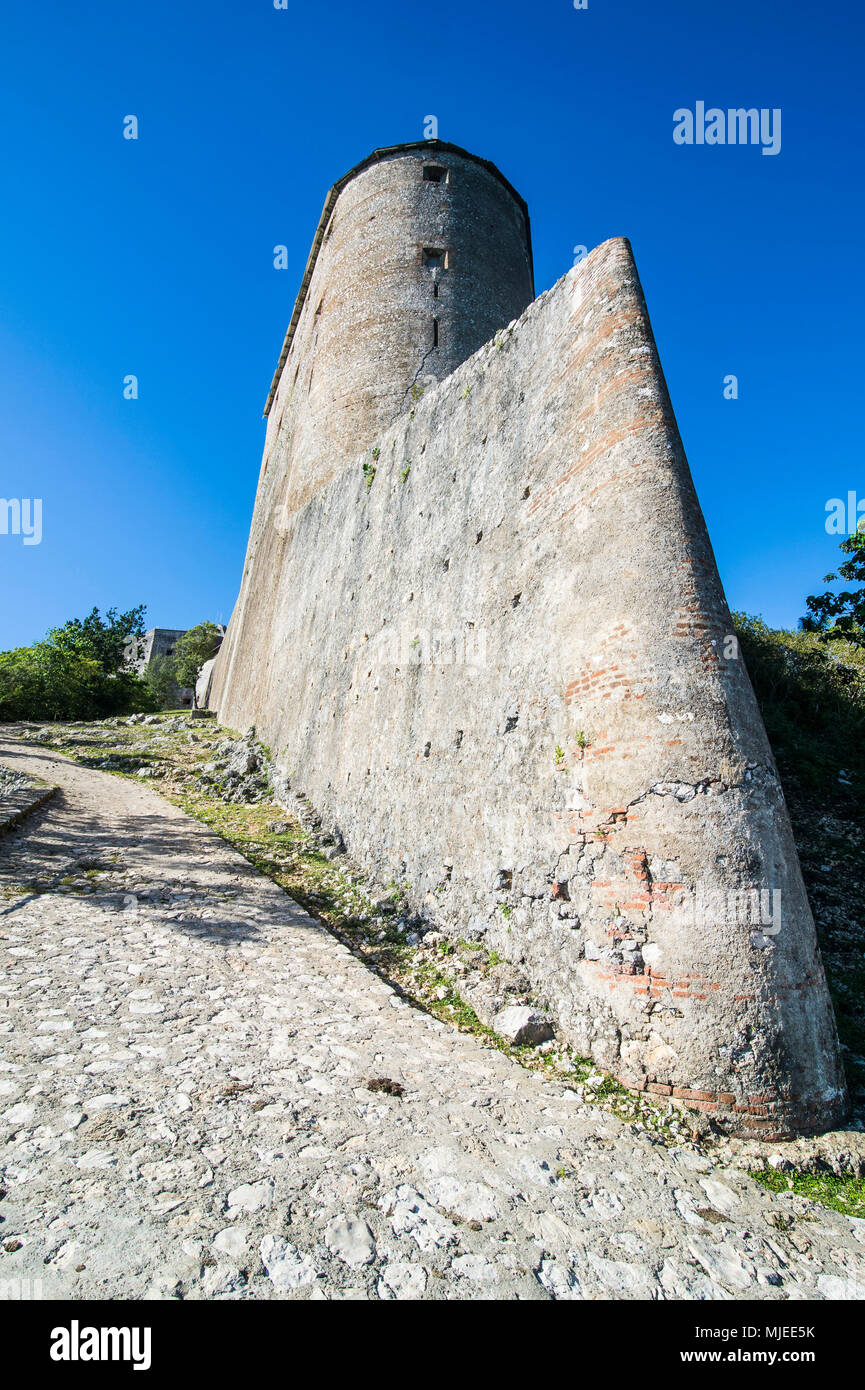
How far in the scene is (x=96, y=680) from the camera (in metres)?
25.3

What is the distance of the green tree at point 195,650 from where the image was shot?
40.4 metres

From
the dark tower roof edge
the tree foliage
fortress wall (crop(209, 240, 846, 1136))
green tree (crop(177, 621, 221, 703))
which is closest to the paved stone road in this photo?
Result: fortress wall (crop(209, 240, 846, 1136))

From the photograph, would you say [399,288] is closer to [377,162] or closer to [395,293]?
[395,293]

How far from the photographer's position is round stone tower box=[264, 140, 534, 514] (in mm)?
12992

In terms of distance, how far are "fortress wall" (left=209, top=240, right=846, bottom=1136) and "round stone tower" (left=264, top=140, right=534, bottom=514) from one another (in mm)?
5798

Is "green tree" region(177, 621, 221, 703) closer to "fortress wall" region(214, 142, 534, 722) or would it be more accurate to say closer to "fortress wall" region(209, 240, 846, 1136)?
"fortress wall" region(214, 142, 534, 722)

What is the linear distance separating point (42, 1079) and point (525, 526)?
4855 mm

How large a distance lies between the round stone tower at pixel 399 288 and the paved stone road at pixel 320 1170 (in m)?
11.1

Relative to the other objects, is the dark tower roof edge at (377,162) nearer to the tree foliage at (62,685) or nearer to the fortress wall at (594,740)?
the fortress wall at (594,740)

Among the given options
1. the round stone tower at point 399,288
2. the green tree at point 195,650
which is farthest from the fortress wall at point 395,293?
the green tree at point 195,650

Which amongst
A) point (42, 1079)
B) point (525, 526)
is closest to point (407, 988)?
point (42, 1079)

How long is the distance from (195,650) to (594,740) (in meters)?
39.7
